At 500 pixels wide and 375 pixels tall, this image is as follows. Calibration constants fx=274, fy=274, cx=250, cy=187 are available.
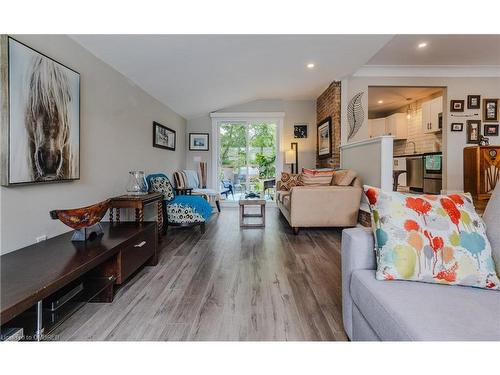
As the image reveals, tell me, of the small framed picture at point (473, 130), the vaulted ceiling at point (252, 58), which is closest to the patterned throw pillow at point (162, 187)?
the vaulted ceiling at point (252, 58)

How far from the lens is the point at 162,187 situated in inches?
154

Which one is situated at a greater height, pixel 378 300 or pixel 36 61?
pixel 36 61

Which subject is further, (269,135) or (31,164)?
(269,135)

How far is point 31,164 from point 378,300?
226cm

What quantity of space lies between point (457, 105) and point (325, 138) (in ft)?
8.07

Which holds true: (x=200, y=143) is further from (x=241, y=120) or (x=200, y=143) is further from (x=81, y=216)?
(x=81, y=216)

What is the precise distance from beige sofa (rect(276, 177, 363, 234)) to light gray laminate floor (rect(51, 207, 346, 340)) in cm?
58

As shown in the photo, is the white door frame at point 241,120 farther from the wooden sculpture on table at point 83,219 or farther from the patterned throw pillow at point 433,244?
the patterned throw pillow at point 433,244

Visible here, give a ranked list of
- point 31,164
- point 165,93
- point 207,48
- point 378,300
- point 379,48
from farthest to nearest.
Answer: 1. point 165,93
2. point 379,48
3. point 207,48
4. point 31,164
5. point 378,300

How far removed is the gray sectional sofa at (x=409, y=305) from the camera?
86cm

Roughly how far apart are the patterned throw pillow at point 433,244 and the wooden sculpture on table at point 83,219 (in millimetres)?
1861
